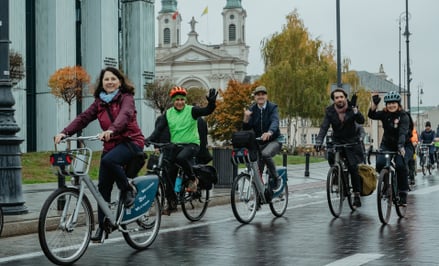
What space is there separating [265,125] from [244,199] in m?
1.26

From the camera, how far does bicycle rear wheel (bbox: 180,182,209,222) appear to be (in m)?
10.5

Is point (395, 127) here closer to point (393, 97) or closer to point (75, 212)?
point (393, 97)

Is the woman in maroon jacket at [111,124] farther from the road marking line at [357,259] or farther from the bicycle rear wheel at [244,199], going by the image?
the bicycle rear wheel at [244,199]

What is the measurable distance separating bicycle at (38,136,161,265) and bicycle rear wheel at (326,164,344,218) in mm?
3992

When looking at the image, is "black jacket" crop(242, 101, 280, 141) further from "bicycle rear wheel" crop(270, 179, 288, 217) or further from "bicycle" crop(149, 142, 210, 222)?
"bicycle" crop(149, 142, 210, 222)

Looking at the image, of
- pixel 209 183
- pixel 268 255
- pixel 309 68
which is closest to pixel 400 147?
pixel 209 183

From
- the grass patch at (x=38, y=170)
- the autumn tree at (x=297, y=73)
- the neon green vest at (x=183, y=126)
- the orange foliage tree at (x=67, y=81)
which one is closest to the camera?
the neon green vest at (x=183, y=126)

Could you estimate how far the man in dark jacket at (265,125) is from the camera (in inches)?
420

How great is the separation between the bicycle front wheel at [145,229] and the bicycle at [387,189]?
340 centimetres

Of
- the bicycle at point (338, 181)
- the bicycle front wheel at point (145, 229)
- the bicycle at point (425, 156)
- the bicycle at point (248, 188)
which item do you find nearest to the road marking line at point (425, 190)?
the bicycle at point (338, 181)

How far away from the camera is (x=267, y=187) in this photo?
10766mm

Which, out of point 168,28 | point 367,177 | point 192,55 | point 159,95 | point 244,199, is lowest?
point 244,199

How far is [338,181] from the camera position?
436 inches

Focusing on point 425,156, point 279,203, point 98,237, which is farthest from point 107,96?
point 425,156
